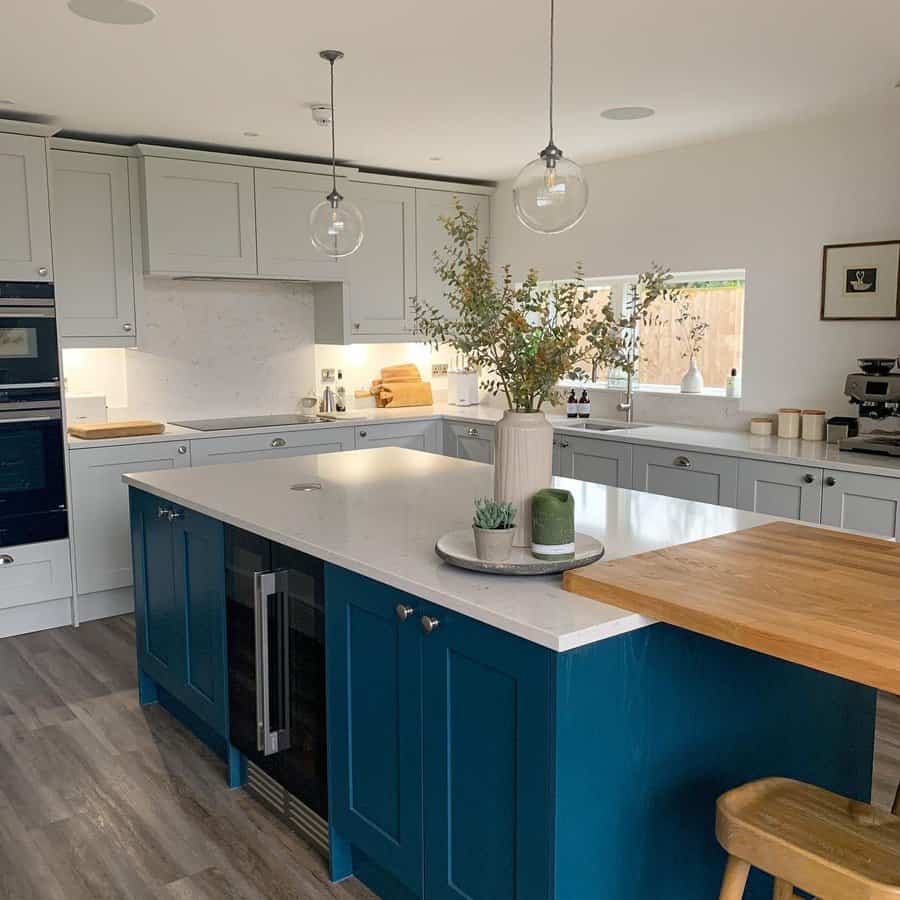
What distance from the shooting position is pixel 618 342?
6.73 feet

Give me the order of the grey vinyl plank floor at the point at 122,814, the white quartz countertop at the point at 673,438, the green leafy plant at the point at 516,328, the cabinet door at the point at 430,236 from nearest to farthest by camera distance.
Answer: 1. the green leafy plant at the point at 516,328
2. the grey vinyl plank floor at the point at 122,814
3. the white quartz countertop at the point at 673,438
4. the cabinet door at the point at 430,236

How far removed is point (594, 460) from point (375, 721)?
2840mm

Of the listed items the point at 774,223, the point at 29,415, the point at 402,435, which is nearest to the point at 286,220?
the point at 402,435

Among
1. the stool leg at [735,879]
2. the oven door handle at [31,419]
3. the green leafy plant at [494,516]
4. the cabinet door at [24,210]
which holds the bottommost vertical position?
the stool leg at [735,879]

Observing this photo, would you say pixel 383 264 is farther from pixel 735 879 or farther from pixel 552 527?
pixel 735 879

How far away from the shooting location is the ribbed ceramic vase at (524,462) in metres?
2.18

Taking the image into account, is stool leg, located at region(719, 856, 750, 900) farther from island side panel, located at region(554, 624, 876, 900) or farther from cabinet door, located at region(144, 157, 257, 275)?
cabinet door, located at region(144, 157, 257, 275)

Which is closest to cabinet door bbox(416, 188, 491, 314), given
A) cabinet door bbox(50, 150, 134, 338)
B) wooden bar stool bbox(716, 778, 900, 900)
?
cabinet door bbox(50, 150, 134, 338)

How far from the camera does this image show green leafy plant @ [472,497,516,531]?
206 centimetres

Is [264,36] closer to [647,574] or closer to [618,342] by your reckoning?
A: [618,342]

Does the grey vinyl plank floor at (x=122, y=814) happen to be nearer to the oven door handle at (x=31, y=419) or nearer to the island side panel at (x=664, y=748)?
the island side panel at (x=664, y=748)

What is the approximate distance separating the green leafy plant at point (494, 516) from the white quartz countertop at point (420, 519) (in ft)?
0.38

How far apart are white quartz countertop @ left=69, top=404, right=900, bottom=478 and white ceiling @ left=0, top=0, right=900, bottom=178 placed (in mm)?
1520

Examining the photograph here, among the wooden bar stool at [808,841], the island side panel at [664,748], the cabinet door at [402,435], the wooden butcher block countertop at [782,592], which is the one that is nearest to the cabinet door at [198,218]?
the cabinet door at [402,435]
